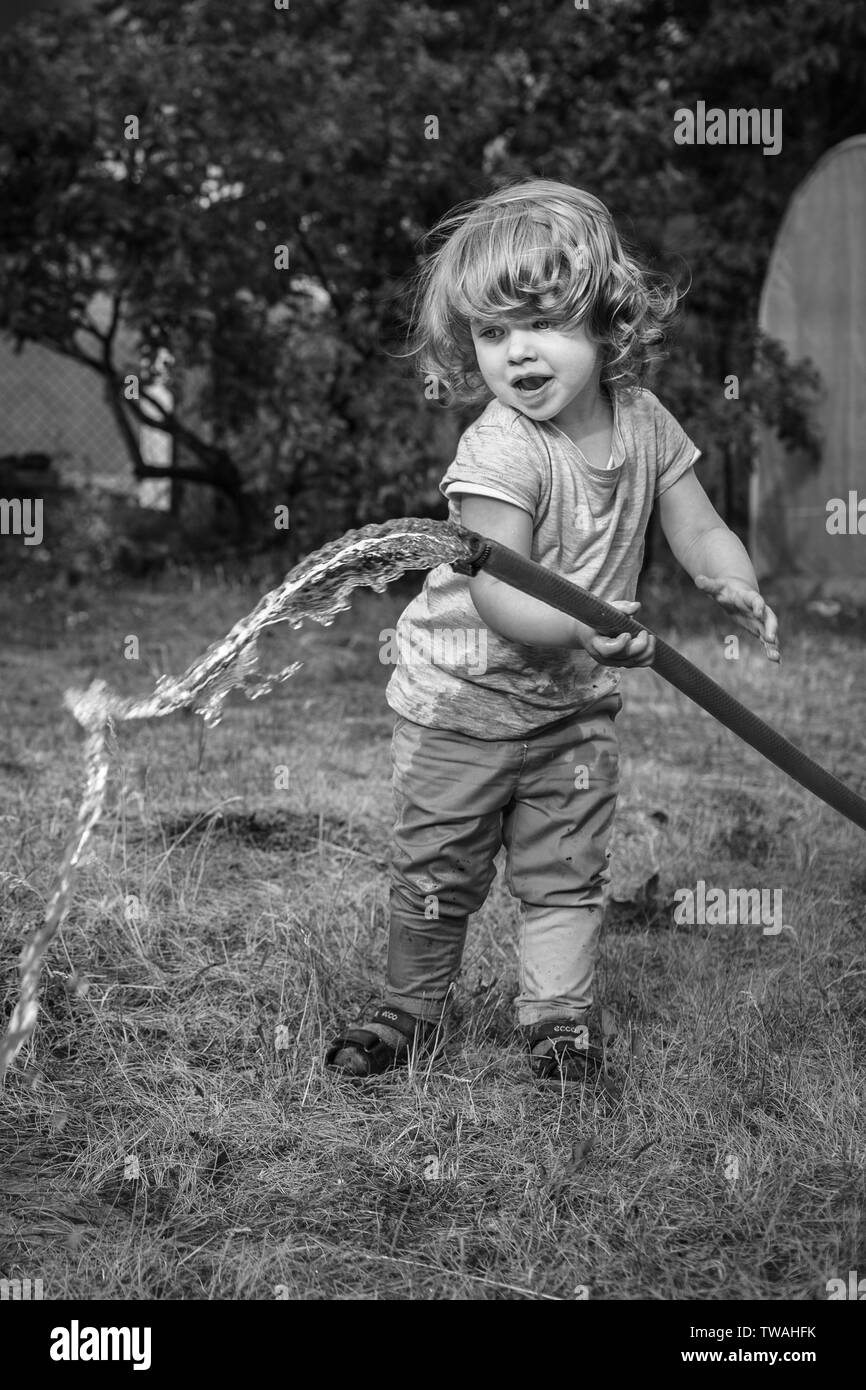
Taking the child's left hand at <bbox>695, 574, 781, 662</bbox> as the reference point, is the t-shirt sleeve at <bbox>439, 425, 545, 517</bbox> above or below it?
above

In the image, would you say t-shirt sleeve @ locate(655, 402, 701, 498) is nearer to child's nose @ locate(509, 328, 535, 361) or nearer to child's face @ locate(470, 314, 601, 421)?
child's face @ locate(470, 314, 601, 421)

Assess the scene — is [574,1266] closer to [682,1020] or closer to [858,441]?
[682,1020]

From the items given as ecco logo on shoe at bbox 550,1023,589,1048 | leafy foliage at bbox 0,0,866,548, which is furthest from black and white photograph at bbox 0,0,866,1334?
leafy foliage at bbox 0,0,866,548

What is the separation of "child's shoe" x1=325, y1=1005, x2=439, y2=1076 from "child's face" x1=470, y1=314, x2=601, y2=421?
85 cm

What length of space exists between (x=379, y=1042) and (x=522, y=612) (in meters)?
0.63

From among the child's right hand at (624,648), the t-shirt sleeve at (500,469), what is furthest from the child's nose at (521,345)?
the child's right hand at (624,648)

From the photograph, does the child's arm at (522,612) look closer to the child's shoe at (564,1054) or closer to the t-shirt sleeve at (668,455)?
the t-shirt sleeve at (668,455)

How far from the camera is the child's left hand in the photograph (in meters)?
1.89

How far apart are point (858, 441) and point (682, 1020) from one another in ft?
17.4

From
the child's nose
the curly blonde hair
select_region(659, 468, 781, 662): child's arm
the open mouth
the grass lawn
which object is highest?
the curly blonde hair

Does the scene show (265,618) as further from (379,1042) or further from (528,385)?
(379,1042)

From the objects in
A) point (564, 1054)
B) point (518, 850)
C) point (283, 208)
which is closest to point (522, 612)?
point (518, 850)

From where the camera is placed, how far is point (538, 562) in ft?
6.81

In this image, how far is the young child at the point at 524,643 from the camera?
1.99 metres
